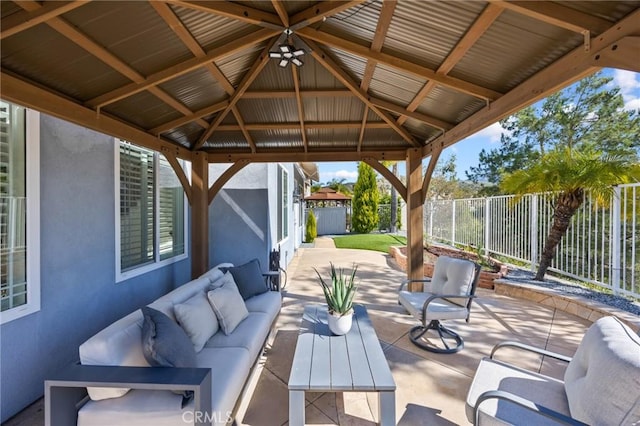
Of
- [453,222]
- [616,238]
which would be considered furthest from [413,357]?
[453,222]

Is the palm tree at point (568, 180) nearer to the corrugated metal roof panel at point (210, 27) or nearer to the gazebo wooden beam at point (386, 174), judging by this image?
the gazebo wooden beam at point (386, 174)

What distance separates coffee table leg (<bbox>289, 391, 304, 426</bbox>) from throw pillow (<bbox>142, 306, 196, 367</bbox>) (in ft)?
2.28

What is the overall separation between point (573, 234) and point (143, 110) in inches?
281

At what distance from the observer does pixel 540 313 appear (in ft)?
15.3

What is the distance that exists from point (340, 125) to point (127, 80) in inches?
113

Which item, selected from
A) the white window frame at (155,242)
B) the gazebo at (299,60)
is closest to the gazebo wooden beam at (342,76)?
the gazebo at (299,60)

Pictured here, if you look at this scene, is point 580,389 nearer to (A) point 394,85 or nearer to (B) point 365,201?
(A) point 394,85

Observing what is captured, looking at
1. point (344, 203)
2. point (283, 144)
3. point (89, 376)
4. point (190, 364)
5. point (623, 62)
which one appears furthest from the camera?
point (344, 203)

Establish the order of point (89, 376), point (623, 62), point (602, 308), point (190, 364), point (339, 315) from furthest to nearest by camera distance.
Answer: point (602, 308), point (339, 315), point (190, 364), point (623, 62), point (89, 376)

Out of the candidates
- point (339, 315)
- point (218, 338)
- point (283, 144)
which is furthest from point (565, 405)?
point (283, 144)

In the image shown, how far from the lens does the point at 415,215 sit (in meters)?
5.36

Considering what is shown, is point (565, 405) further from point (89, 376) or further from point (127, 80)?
point (127, 80)

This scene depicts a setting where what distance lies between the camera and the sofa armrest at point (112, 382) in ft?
5.46

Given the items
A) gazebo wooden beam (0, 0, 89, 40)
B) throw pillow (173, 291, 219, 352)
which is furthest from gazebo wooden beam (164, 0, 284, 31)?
throw pillow (173, 291, 219, 352)
